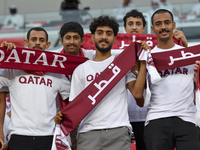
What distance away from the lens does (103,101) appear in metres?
2.54

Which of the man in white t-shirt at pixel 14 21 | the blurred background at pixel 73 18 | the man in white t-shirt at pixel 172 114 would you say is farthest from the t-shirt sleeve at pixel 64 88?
the man in white t-shirt at pixel 14 21

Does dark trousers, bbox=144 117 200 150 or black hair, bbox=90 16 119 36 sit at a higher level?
black hair, bbox=90 16 119 36

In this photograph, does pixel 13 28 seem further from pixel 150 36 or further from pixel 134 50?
pixel 134 50

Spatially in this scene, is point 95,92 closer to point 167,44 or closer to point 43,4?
point 167,44

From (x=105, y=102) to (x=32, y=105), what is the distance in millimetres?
583

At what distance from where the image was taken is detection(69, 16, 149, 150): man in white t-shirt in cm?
241

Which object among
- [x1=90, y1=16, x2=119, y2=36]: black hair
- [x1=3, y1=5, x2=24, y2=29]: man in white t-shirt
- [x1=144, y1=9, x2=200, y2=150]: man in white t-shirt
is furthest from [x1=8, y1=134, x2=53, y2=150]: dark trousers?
[x1=3, y1=5, x2=24, y2=29]: man in white t-shirt

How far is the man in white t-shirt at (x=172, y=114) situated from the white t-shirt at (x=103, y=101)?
209 mm

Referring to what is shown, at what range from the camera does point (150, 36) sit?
3.48m

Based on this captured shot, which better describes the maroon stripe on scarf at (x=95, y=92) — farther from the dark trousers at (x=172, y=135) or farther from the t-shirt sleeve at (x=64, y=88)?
the dark trousers at (x=172, y=135)

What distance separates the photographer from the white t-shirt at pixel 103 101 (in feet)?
8.01

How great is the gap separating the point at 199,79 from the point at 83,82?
2.85 feet

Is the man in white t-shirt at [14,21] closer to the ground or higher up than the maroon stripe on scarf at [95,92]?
higher up

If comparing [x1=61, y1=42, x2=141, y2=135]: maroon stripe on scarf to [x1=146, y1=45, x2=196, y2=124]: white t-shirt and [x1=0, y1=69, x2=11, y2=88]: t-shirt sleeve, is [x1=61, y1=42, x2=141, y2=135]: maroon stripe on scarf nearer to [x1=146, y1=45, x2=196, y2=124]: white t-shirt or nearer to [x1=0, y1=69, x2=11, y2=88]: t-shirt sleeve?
[x1=146, y1=45, x2=196, y2=124]: white t-shirt
